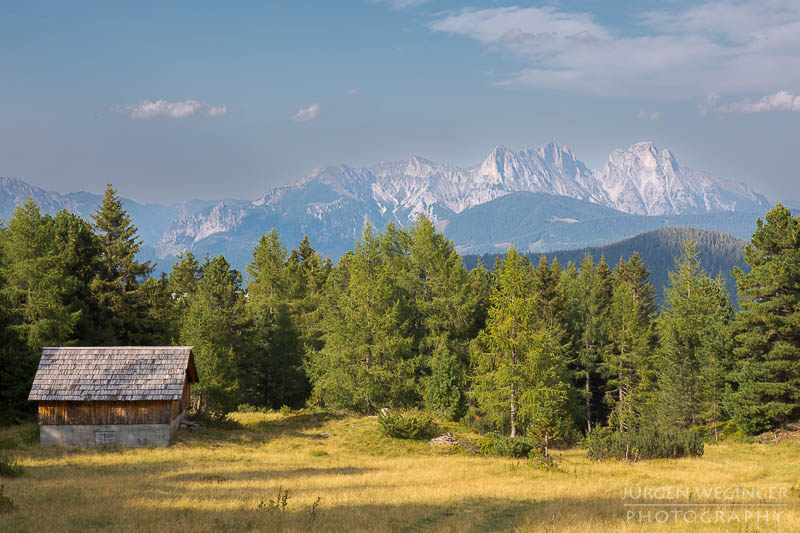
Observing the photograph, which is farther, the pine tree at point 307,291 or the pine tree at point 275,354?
the pine tree at point 307,291

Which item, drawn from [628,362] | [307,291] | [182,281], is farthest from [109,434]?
[628,362]

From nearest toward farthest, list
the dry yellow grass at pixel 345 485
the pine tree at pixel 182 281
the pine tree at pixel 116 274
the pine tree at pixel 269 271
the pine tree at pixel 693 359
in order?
the dry yellow grass at pixel 345 485 < the pine tree at pixel 693 359 < the pine tree at pixel 116 274 < the pine tree at pixel 269 271 < the pine tree at pixel 182 281

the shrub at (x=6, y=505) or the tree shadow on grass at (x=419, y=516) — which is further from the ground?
the shrub at (x=6, y=505)

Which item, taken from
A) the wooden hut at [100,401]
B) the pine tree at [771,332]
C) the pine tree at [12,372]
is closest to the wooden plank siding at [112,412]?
the wooden hut at [100,401]

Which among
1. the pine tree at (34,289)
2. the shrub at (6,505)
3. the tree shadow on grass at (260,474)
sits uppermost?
the pine tree at (34,289)

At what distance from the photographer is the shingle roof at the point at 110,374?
34094 mm

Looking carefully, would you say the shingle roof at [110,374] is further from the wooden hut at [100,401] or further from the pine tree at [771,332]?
the pine tree at [771,332]

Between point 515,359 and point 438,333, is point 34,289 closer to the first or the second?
point 438,333

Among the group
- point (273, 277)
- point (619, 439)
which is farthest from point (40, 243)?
point (619, 439)

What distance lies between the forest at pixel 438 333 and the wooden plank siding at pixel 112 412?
6189 millimetres

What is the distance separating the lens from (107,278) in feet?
155

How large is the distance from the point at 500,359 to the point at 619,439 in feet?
28.8

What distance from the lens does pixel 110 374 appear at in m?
35.2

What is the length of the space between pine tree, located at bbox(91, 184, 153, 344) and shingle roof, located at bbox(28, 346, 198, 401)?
9.76 m
